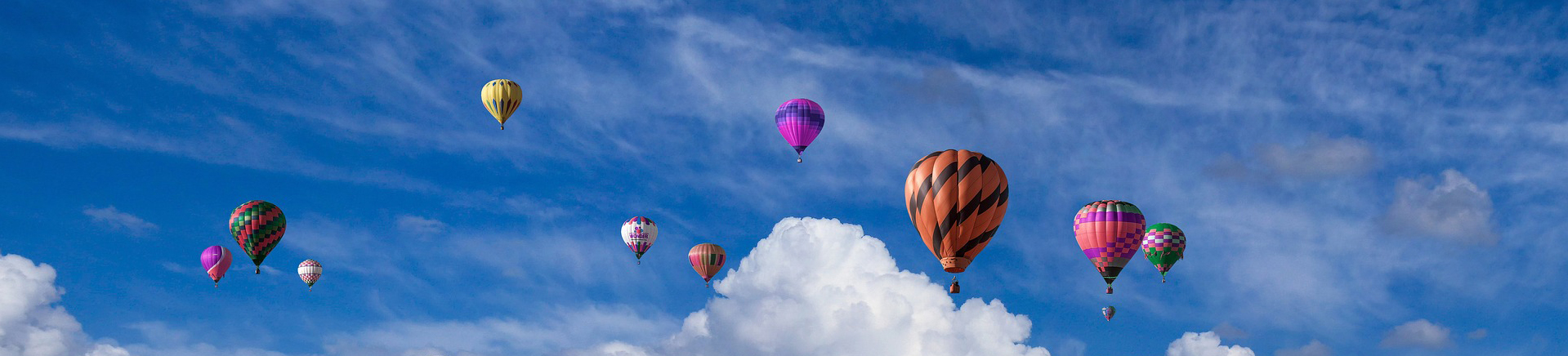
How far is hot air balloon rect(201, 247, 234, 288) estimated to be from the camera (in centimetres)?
12775

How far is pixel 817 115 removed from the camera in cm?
10431

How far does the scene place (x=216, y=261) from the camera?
Answer: 420 feet

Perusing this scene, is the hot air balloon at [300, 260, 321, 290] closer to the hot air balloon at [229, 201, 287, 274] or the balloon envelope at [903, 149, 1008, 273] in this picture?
the hot air balloon at [229, 201, 287, 274]

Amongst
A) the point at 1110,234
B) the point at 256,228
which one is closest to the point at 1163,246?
the point at 1110,234

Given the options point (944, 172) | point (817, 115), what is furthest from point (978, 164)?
point (817, 115)

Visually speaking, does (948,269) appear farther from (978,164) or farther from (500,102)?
(500,102)

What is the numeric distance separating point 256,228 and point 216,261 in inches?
799

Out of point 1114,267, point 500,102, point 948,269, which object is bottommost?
point 948,269

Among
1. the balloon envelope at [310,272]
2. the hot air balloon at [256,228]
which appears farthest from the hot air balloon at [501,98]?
the balloon envelope at [310,272]

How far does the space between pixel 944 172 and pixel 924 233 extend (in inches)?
117

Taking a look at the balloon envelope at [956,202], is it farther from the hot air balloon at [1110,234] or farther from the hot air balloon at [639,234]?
the hot air balloon at [639,234]

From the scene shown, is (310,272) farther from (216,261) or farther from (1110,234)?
(1110,234)

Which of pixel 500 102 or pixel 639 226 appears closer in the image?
pixel 500 102

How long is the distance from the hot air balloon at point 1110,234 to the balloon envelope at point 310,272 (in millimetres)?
64138
